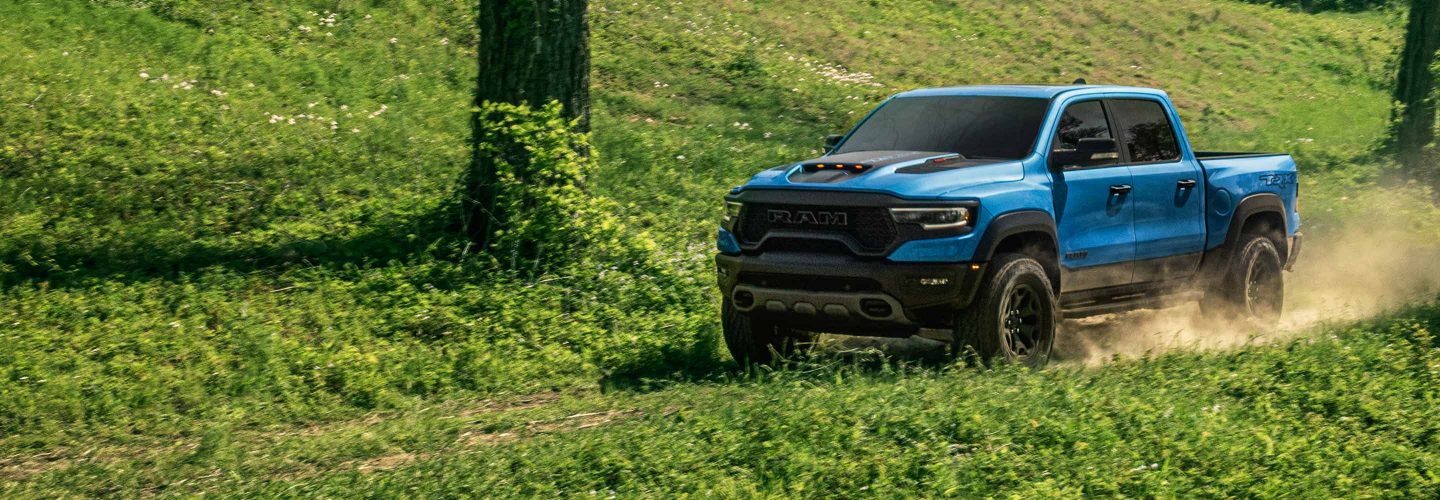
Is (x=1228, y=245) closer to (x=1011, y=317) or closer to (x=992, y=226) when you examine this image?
(x=1011, y=317)

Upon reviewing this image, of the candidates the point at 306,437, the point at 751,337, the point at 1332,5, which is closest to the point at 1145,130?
the point at 751,337

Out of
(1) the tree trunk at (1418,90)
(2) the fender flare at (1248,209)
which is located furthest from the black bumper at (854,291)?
(1) the tree trunk at (1418,90)

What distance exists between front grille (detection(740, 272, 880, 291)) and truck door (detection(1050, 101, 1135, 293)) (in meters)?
1.43

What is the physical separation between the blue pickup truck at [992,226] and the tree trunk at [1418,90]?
1106cm

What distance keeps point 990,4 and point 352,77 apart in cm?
1469

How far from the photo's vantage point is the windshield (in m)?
9.29

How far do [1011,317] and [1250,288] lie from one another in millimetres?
2903

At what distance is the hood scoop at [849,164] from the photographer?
8.76 meters

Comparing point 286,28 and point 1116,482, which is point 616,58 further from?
point 1116,482

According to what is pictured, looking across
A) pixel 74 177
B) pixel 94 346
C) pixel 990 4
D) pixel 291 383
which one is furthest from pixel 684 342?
pixel 990 4

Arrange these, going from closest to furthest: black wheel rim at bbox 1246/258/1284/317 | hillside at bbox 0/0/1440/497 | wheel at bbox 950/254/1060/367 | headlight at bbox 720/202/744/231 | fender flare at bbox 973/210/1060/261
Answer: hillside at bbox 0/0/1440/497 < fender flare at bbox 973/210/1060/261 < wheel at bbox 950/254/1060/367 < headlight at bbox 720/202/744/231 < black wheel rim at bbox 1246/258/1284/317

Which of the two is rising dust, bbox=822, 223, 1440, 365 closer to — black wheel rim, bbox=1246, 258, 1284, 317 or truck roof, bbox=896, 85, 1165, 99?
black wheel rim, bbox=1246, 258, 1284, 317

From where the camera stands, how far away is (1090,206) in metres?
9.32

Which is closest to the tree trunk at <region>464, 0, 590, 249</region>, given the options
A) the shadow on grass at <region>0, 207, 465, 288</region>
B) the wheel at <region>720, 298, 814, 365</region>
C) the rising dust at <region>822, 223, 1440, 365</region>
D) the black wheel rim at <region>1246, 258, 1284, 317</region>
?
the shadow on grass at <region>0, 207, 465, 288</region>
